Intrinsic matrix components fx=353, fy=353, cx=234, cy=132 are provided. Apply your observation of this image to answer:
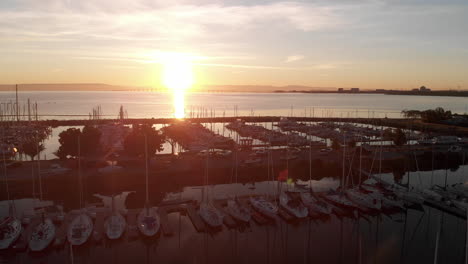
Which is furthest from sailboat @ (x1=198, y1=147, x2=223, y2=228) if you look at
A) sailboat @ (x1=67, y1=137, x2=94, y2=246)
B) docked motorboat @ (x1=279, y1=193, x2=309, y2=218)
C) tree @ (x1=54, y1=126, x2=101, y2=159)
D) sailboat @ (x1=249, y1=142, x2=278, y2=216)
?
tree @ (x1=54, y1=126, x2=101, y2=159)

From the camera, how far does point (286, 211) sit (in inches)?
642

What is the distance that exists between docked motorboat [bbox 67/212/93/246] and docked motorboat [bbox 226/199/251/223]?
19.2 feet

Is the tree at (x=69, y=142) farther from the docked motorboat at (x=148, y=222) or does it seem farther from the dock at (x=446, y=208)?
the dock at (x=446, y=208)

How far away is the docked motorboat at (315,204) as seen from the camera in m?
16.3

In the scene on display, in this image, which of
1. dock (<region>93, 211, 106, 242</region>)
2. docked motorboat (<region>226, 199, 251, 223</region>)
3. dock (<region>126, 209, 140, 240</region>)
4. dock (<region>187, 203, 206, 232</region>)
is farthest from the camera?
docked motorboat (<region>226, 199, 251, 223</region>)

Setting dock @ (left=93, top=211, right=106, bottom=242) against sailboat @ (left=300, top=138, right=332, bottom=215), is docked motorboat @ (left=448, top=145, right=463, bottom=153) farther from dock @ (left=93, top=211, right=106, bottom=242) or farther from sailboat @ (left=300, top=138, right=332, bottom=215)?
dock @ (left=93, top=211, right=106, bottom=242)

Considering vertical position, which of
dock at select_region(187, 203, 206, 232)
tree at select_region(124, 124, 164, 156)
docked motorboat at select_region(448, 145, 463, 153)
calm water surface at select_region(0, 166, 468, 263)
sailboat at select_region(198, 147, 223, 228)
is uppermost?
tree at select_region(124, 124, 164, 156)

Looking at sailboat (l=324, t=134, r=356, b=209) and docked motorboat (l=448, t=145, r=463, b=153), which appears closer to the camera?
sailboat (l=324, t=134, r=356, b=209)

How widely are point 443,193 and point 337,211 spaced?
614cm

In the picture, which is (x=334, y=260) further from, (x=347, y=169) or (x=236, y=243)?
(x=347, y=169)

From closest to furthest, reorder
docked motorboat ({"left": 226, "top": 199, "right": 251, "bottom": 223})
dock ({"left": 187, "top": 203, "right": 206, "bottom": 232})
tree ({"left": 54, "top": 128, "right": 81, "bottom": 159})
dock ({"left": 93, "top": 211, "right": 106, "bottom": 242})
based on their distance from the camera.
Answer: dock ({"left": 93, "top": 211, "right": 106, "bottom": 242}) → dock ({"left": 187, "top": 203, "right": 206, "bottom": 232}) → docked motorboat ({"left": 226, "top": 199, "right": 251, "bottom": 223}) → tree ({"left": 54, "top": 128, "right": 81, "bottom": 159})

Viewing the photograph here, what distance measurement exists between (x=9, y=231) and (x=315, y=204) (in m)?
12.6

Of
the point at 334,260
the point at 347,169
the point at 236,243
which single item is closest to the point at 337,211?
the point at 334,260

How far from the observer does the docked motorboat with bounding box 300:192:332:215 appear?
644 inches
